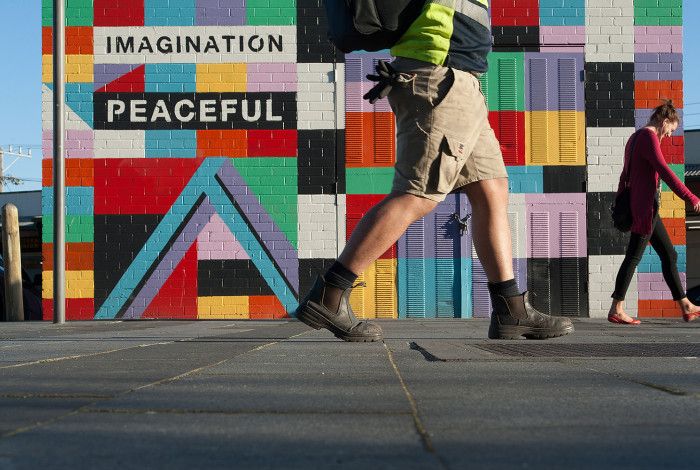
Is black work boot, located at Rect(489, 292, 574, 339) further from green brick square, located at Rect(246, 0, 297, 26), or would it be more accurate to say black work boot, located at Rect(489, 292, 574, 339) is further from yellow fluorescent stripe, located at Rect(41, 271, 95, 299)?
yellow fluorescent stripe, located at Rect(41, 271, 95, 299)

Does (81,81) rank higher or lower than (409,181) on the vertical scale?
higher

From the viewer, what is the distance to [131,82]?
11477 mm

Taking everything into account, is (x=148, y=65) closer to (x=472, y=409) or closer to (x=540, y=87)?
(x=540, y=87)

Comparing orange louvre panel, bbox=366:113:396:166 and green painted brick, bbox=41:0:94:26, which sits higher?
green painted brick, bbox=41:0:94:26

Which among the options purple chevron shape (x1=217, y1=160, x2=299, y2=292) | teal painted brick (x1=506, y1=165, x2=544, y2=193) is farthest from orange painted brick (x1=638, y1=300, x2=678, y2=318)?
purple chevron shape (x1=217, y1=160, x2=299, y2=292)

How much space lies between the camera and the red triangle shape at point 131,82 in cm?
1148

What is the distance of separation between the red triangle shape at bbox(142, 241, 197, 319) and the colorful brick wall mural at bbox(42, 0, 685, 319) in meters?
0.02

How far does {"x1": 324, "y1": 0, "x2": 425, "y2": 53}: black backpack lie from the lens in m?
3.84

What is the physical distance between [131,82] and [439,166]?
8389 millimetres

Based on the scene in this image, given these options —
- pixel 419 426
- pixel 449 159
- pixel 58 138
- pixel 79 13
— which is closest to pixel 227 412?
pixel 419 426

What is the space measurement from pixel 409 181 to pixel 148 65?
327 inches

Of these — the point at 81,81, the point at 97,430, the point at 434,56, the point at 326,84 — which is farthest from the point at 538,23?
the point at 97,430

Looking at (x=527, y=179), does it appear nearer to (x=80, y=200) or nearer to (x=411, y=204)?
(x=80, y=200)

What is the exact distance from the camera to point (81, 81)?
11.5 meters
